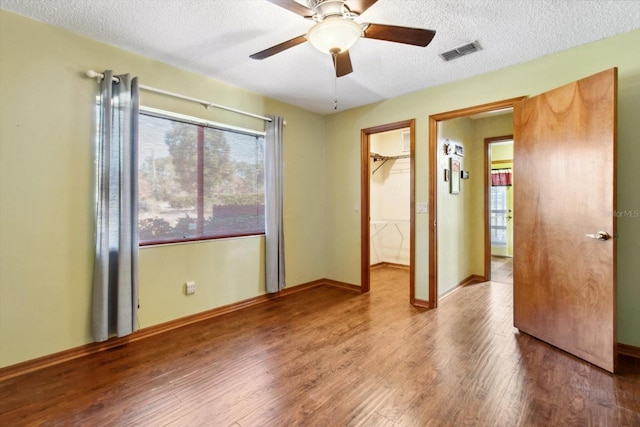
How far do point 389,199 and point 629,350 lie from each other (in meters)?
3.93

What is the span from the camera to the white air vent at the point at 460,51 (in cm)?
250

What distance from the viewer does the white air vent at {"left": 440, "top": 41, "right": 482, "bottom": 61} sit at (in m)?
2.50

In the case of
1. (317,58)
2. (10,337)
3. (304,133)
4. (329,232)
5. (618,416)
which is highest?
(317,58)

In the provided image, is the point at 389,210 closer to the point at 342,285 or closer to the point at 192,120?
the point at 342,285

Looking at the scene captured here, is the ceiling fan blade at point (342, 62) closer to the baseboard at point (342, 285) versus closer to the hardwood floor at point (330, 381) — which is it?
the hardwood floor at point (330, 381)

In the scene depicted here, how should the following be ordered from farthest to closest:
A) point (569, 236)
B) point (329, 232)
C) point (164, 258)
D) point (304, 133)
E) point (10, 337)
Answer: point (329, 232)
point (304, 133)
point (164, 258)
point (569, 236)
point (10, 337)

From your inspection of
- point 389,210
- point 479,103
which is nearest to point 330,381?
point 479,103

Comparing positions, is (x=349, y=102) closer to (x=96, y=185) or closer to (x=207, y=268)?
(x=207, y=268)

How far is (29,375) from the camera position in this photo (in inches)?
82.4

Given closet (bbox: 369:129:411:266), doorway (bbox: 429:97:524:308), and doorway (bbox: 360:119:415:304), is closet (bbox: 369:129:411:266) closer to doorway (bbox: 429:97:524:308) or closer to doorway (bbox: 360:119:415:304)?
doorway (bbox: 360:119:415:304)

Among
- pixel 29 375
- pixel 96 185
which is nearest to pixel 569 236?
pixel 96 185

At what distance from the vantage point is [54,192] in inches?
88.5

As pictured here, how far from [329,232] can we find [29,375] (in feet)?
11.0

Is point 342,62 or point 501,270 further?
point 501,270
